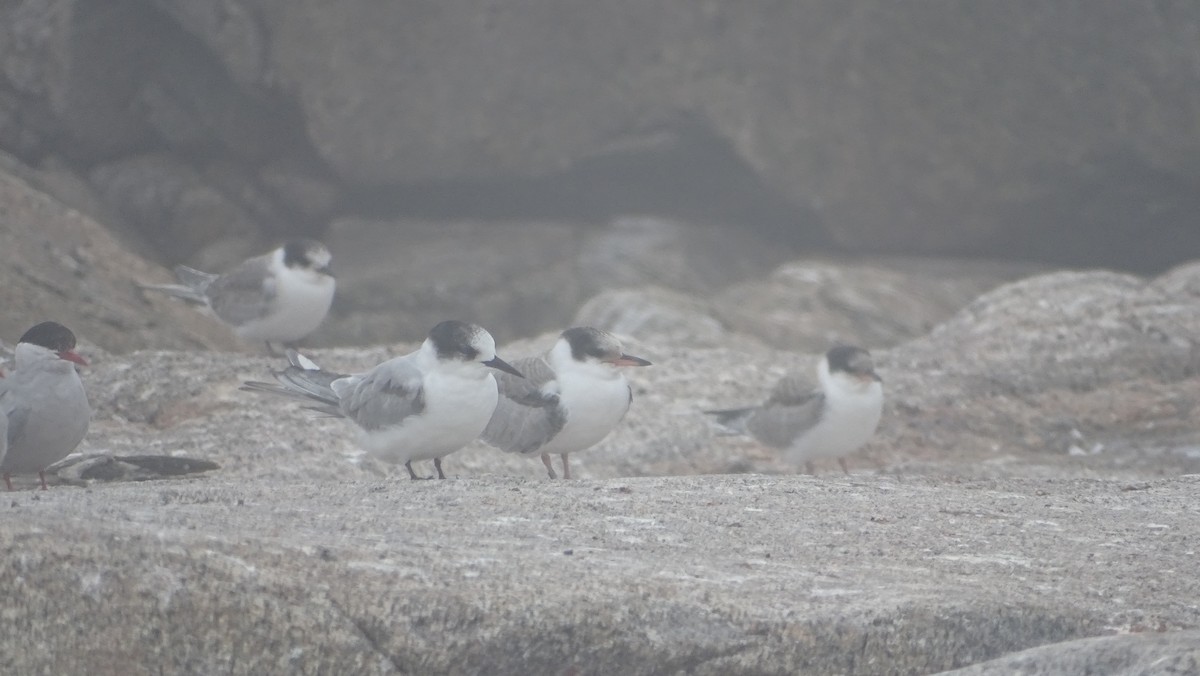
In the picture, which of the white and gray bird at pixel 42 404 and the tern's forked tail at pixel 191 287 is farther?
the tern's forked tail at pixel 191 287

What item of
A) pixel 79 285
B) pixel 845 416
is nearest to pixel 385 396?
pixel 845 416

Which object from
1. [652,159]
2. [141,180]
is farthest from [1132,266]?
[141,180]

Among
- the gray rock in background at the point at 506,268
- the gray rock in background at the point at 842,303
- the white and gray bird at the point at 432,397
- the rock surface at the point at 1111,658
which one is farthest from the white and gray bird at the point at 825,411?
the gray rock in background at the point at 506,268

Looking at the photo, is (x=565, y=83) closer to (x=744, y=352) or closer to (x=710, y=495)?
(x=744, y=352)

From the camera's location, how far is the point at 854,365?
6965 millimetres

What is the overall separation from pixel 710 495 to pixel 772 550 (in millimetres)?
710

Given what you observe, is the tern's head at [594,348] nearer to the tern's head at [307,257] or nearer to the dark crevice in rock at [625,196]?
the tern's head at [307,257]

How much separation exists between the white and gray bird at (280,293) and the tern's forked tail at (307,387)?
6.73ft

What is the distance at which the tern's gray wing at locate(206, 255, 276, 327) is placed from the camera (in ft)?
26.8

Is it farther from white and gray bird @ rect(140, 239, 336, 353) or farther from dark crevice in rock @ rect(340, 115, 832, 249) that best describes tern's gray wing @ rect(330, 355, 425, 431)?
dark crevice in rock @ rect(340, 115, 832, 249)

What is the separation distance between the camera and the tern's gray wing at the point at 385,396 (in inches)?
218

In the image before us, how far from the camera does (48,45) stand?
1159cm

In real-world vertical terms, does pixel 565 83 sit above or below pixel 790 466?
above

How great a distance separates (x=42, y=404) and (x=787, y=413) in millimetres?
3594
